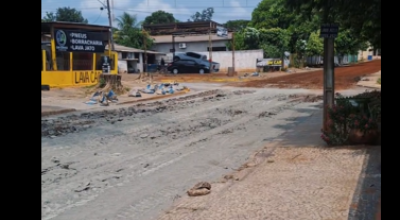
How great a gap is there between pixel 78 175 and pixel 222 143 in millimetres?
3909

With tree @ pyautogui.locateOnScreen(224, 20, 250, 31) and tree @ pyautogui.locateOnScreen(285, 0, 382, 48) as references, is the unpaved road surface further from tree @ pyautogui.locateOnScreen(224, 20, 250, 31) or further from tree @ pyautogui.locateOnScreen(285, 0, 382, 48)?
tree @ pyautogui.locateOnScreen(224, 20, 250, 31)

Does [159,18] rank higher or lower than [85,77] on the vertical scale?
higher

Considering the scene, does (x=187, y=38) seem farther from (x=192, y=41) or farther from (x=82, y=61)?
(x=82, y=61)

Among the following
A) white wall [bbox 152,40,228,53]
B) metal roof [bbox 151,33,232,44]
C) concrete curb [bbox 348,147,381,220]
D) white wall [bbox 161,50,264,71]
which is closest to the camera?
concrete curb [bbox 348,147,381,220]

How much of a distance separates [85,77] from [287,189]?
22.6 metres

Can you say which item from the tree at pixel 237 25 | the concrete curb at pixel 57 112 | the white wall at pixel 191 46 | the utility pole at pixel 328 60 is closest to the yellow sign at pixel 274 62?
the white wall at pixel 191 46

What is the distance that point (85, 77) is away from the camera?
27062mm

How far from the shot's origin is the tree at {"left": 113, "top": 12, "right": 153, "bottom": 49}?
61.6 metres

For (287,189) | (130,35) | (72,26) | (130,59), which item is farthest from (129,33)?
(287,189)

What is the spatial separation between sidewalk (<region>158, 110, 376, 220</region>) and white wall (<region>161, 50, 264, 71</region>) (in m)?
47.7

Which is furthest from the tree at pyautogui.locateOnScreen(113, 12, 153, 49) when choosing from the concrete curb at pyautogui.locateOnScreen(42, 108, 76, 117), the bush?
the bush

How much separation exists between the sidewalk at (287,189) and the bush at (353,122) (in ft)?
1.03


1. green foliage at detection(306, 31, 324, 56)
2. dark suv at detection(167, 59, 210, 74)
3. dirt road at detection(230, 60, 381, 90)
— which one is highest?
green foliage at detection(306, 31, 324, 56)
